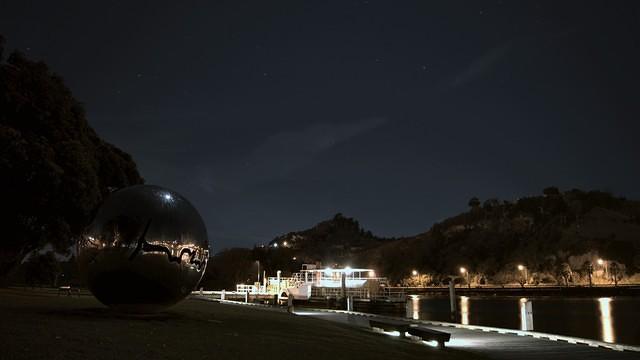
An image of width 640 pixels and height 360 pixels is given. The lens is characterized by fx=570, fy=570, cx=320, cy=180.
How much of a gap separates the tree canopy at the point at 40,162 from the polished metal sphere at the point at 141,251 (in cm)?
1437

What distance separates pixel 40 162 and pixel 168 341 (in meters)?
20.2

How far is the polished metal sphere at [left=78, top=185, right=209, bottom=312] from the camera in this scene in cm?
1541

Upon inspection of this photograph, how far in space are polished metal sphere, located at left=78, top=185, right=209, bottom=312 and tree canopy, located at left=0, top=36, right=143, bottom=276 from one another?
14.4 metres

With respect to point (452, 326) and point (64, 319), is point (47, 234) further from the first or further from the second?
point (452, 326)

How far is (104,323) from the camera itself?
47.4 feet

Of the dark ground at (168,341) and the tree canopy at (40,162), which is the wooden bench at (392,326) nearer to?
the dark ground at (168,341)

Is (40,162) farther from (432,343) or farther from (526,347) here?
(526,347)

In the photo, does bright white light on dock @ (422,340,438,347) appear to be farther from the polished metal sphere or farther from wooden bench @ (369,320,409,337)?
the polished metal sphere

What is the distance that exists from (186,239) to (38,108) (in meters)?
20.5

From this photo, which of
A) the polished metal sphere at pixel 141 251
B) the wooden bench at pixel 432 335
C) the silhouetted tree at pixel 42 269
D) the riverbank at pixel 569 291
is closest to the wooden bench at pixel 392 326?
the wooden bench at pixel 432 335

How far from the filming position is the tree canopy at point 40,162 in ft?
94.1

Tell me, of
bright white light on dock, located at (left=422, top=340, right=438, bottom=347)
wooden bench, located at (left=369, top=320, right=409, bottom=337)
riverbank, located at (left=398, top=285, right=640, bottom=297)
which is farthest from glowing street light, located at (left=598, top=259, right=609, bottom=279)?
bright white light on dock, located at (left=422, top=340, right=438, bottom=347)

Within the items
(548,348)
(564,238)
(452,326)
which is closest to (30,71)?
(452,326)

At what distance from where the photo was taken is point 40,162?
28.7 metres
